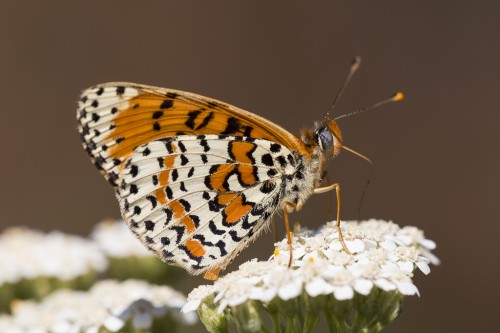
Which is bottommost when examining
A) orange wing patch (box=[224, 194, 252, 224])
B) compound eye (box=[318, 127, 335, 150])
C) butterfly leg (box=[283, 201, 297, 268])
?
butterfly leg (box=[283, 201, 297, 268])

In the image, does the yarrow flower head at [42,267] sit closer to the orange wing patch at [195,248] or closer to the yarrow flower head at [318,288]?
the orange wing patch at [195,248]

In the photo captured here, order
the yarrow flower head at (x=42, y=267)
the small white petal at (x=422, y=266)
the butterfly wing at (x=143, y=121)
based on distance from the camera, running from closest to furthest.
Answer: the small white petal at (x=422, y=266) < the butterfly wing at (x=143, y=121) < the yarrow flower head at (x=42, y=267)

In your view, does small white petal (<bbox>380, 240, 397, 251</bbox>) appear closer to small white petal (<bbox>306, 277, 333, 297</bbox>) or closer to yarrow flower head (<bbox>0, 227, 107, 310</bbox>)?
small white petal (<bbox>306, 277, 333, 297</bbox>)

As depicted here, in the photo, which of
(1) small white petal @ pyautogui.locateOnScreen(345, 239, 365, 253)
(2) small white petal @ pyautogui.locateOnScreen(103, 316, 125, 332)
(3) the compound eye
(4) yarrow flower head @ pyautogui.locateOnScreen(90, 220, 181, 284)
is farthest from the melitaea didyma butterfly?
(4) yarrow flower head @ pyautogui.locateOnScreen(90, 220, 181, 284)

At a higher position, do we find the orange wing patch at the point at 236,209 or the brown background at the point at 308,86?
the brown background at the point at 308,86

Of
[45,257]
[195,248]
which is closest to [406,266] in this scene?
[195,248]

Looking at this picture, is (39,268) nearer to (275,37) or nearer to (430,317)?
(430,317)

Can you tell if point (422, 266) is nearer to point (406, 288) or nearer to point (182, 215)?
point (406, 288)

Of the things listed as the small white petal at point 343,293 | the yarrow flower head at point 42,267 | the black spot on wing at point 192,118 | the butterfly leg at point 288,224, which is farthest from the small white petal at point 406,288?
the yarrow flower head at point 42,267
